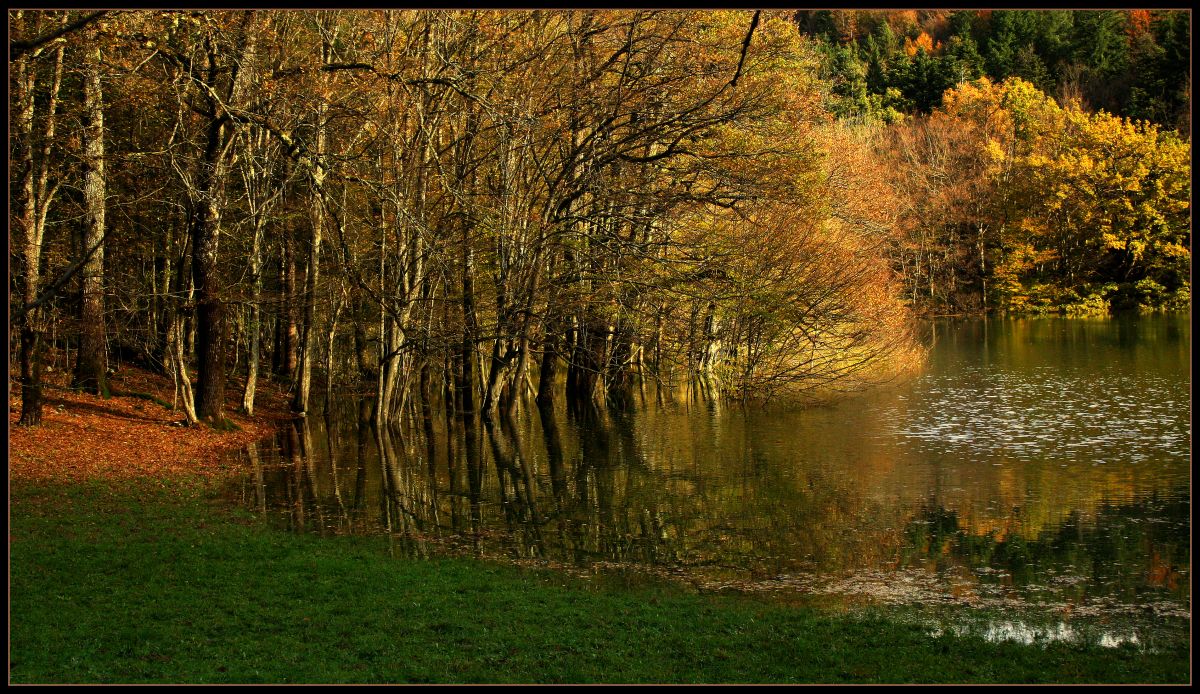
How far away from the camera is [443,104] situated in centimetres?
2381

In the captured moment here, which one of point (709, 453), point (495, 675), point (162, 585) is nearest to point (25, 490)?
point (162, 585)

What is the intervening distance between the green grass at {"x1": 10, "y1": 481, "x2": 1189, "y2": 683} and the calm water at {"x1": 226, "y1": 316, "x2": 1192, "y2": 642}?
1146mm

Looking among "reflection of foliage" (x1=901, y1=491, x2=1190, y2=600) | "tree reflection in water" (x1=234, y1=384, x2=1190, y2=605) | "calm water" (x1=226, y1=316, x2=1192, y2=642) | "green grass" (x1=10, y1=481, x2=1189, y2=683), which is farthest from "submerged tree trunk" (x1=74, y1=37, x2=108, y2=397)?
"reflection of foliage" (x1=901, y1=491, x2=1190, y2=600)

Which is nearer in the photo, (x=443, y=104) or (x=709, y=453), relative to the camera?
(x=709, y=453)

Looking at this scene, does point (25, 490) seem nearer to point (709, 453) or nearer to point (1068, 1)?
point (709, 453)

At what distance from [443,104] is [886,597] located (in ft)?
54.1

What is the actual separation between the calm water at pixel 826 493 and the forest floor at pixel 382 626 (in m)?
1.06

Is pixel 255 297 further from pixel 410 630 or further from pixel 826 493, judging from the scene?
pixel 410 630

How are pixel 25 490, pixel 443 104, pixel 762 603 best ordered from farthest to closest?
pixel 443 104 → pixel 25 490 → pixel 762 603

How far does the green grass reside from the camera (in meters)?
8.41

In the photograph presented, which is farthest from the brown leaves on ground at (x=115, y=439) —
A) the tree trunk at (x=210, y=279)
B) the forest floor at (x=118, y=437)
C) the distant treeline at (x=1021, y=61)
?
the distant treeline at (x=1021, y=61)

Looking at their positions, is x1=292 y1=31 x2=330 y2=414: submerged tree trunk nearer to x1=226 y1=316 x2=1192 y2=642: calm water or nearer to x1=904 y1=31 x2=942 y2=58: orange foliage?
x1=226 y1=316 x2=1192 y2=642: calm water

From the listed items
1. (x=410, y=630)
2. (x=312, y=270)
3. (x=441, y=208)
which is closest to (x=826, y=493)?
(x=410, y=630)

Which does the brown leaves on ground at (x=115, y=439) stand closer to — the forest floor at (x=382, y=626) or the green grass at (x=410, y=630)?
the forest floor at (x=382, y=626)
